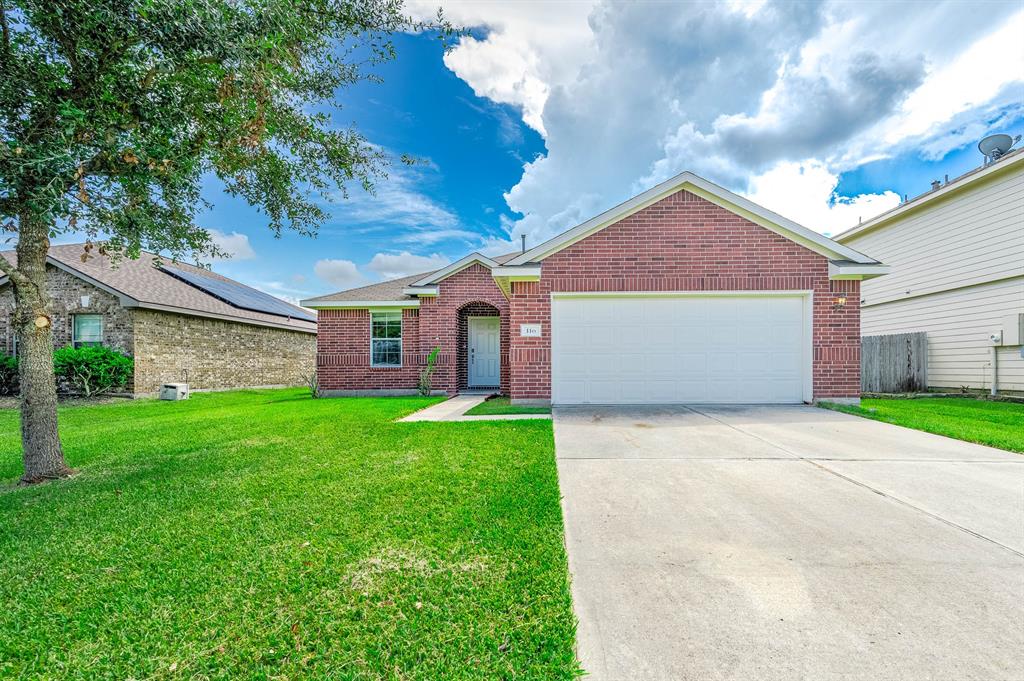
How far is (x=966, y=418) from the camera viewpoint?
767 centimetres

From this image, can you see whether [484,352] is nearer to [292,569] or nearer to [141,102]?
[141,102]

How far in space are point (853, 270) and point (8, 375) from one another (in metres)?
22.2

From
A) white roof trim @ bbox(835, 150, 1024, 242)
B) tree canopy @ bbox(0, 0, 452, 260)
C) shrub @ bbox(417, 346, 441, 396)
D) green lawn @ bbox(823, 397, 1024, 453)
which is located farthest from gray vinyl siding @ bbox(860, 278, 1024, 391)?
tree canopy @ bbox(0, 0, 452, 260)

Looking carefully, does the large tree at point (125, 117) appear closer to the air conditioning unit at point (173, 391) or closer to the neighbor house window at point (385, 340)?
the neighbor house window at point (385, 340)

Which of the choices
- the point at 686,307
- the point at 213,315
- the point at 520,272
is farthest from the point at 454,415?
the point at 213,315

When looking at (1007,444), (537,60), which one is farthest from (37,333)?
(1007,444)

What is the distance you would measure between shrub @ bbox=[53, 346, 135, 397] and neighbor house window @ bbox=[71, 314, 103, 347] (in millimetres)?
567

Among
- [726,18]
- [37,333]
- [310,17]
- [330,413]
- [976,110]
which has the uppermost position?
[726,18]

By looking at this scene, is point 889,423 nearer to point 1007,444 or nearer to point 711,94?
point 1007,444

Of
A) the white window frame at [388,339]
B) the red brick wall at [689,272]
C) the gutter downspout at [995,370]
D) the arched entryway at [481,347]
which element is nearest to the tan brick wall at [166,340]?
the white window frame at [388,339]

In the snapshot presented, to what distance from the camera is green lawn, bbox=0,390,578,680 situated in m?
1.87

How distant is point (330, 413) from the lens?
29.6 ft

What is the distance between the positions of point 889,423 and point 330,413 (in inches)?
405

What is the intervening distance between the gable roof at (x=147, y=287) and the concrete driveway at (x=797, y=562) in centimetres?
1330
